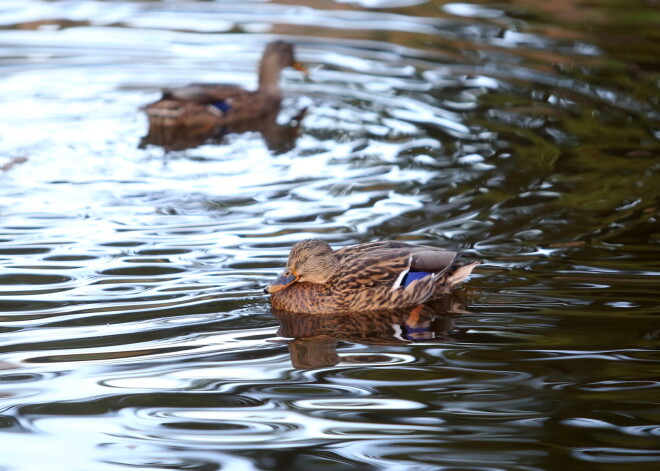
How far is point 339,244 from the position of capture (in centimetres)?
787

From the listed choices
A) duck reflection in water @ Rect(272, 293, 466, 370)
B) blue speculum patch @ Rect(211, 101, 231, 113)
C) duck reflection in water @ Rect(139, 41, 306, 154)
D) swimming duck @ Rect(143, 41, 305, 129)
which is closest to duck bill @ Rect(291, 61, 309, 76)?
swimming duck @ Rect(143, 41, 305, 129)

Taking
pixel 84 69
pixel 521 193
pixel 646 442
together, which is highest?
pixel 84 69

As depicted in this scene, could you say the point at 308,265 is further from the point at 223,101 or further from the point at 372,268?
the point at 223,101

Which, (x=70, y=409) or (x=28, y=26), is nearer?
(x=70, y=409)

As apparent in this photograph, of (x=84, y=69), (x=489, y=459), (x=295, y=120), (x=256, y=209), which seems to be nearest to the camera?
(x=489, y=459)

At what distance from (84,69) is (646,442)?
31.1 feet

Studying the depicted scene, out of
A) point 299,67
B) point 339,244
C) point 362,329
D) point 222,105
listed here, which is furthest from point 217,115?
point 362,329

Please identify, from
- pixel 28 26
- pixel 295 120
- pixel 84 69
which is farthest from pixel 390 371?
pixel 28 26

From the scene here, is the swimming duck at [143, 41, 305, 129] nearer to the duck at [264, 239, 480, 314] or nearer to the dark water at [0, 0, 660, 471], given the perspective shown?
the dark water at [0, 0, 660, 471]

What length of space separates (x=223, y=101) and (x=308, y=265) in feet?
16.0

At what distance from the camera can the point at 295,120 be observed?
11.4 metres

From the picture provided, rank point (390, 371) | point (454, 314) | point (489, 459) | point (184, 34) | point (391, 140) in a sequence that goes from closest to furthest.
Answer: point (489, 459) < point (390, 371) < point (454, 314) < point (391, 140) < point (184, 34)

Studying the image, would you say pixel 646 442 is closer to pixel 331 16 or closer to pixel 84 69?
pixel 84 69

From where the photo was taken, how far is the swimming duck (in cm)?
1094
